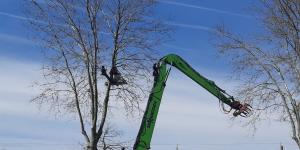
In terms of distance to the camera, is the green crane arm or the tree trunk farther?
the tree trunk

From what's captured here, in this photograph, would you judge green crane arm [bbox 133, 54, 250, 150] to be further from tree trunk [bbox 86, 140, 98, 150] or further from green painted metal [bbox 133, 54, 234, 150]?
tree trunk [bbox 86, 140, 98, 150]

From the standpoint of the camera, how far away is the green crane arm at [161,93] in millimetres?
16172

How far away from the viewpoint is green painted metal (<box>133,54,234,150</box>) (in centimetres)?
1616

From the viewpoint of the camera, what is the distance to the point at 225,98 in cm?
1906

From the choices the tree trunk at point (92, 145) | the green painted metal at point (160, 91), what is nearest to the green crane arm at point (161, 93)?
the green painted metal at point (160, 91)

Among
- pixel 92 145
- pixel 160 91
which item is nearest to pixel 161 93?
pixel 160 91

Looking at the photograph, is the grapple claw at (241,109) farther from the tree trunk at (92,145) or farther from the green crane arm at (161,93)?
the tree trunk at (92,145)

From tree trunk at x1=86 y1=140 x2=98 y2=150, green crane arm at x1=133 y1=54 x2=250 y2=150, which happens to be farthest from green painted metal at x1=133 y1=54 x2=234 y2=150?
tree trunk at x1=86 y1=140 x2=98 y2=150

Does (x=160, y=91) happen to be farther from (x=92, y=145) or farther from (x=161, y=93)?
(x=92, y=145)

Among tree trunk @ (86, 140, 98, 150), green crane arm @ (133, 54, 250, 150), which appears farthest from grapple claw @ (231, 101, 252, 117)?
tree trunk @ (86, 140, 98, 150)

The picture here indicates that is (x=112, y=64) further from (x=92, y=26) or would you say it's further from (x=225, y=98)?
(x=225, y=98)

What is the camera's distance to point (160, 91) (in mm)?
16828

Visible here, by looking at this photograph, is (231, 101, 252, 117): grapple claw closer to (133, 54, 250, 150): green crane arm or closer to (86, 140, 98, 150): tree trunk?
(133, 54, 250, 150): green crane arm

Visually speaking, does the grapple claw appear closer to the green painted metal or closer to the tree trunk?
the green painted metal
